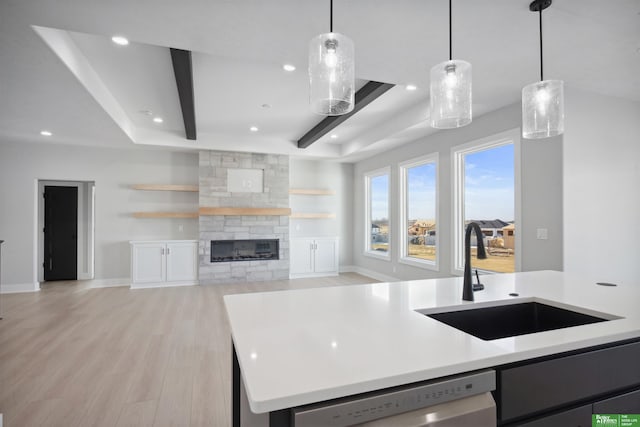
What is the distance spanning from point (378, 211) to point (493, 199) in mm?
3036

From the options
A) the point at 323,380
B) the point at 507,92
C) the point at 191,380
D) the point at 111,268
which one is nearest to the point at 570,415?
the point at 323,380

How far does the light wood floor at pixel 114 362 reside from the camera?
6.75ft

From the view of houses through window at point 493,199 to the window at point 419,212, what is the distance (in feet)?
1.95

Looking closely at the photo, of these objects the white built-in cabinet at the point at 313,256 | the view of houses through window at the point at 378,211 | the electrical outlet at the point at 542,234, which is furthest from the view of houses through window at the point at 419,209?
the white built-in cabinet at the point at 313,256

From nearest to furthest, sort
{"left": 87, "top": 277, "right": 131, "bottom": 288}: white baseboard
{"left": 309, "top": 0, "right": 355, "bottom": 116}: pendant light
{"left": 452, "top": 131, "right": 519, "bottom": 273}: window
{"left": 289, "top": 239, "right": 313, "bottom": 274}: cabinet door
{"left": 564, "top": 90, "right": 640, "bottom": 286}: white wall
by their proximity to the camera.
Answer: {"left": 309, "top": 0, "right": 355, "bottom": 116}: pendant light
{"left": 564, "top": 90, "right": 640, "bottom": 286}: white wall
{"left": 452, "top": 131, "right": 519, "bottom": 273}: window
{"left": 87, "top": 277, "right": 131, "bottom": 288}: white baseboard
{"left": 289, "top": 239, "right": 313, "bottom": 274}: cabinet door

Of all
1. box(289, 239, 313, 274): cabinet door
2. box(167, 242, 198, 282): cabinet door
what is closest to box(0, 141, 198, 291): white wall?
box(167, 242, 198, 282): cabinet door

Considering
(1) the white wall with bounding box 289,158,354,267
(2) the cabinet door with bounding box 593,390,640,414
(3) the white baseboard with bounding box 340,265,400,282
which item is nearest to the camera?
(2) the cabinet door with bounding box 593,390,640,414

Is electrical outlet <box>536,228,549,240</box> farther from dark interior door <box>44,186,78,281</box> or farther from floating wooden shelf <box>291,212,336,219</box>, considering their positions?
dark interior door <box>44,186,78,281</box>

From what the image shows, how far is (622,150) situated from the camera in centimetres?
347

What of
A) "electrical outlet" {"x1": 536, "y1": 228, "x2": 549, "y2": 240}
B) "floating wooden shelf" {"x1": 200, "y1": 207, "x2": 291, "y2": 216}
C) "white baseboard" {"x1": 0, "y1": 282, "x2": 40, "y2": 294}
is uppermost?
"floating wooden shelf" {"x1": 200, "y1": 207, "x2": 291, "y2": 216}

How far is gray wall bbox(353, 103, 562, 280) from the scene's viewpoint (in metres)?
3.22

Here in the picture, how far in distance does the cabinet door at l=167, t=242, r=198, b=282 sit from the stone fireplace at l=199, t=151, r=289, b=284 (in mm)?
146

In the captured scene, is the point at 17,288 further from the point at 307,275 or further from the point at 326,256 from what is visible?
the point at 326,256

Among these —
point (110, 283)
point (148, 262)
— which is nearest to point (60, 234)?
point (110, 283)
